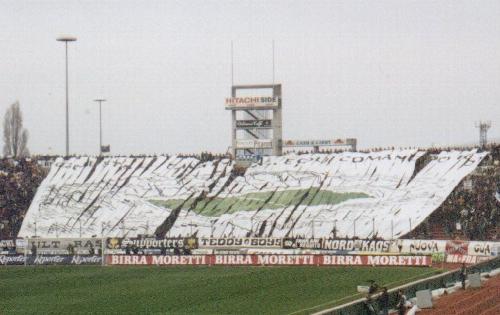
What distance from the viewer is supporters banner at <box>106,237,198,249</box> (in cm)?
7431

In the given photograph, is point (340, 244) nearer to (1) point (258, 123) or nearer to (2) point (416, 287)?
(1) point (258, 123)

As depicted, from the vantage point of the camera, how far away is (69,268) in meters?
65.5

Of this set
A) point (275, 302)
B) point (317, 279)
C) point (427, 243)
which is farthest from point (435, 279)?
point (427, 243)

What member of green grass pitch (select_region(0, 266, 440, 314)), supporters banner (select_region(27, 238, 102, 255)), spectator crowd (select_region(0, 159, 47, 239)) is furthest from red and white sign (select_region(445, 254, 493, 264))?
spectator crowd (select_region(0, 159, 47, 239))

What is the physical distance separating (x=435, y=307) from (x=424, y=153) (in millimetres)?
49715

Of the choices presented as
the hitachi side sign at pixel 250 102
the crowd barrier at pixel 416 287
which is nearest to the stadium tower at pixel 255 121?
the hitachi side sign at pixel 250 102

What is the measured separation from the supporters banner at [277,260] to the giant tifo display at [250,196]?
12611 millimetres

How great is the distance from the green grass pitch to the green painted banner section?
2171 centimetres

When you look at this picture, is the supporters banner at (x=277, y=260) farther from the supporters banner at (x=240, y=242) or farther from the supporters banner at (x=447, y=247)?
the supporters banner at (x=240, y=242)

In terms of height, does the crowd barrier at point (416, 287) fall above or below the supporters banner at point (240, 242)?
above

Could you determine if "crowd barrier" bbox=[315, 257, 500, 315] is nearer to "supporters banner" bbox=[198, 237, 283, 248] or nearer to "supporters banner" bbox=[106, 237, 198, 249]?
"supporters banner" bbox=[198, 237, 283, 248]

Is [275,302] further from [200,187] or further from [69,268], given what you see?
[200,187]

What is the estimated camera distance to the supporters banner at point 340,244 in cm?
6825

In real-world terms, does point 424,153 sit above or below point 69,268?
above
